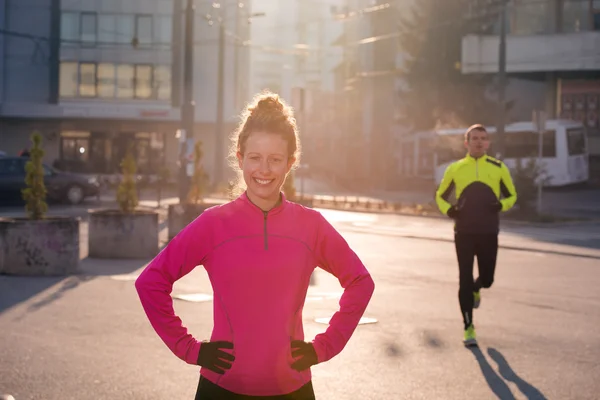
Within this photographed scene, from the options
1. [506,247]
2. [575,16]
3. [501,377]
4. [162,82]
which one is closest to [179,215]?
[506,247]

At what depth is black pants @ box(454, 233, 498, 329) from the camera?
9.95m

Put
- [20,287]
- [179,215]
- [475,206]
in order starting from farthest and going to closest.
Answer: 1. [179,215]
2. [20,287]
3. [475,206]

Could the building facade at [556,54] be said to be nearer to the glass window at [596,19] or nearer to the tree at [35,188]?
the glass window at [596,19]

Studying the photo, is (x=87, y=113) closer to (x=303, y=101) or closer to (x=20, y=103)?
(x=20, y=103)

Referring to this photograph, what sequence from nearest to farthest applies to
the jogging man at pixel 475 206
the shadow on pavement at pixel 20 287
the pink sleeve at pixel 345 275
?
the pink sleeve at pixel 345 275, the jogging man at pixel 475 206, the shadow on pavement at pixel 20 287

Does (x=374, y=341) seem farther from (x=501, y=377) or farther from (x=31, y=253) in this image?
(x=31, y=253)

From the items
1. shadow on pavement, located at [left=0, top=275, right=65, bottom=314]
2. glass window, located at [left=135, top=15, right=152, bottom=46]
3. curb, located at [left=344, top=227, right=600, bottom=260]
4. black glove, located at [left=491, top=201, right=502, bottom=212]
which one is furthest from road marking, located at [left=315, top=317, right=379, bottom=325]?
glass window, located at [left=135, top=15, right=152, bottom=46]

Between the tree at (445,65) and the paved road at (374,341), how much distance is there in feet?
155

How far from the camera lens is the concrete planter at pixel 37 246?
1508cm

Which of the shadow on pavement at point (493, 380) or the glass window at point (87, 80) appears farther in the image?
the glass window at point (87, 80)

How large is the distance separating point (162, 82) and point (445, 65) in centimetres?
1732

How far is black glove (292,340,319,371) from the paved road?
383 centimetres

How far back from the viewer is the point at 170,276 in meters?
3.95

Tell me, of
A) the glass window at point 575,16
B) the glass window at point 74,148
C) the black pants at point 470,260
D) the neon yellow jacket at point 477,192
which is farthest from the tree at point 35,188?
the glass window at point 74,148
